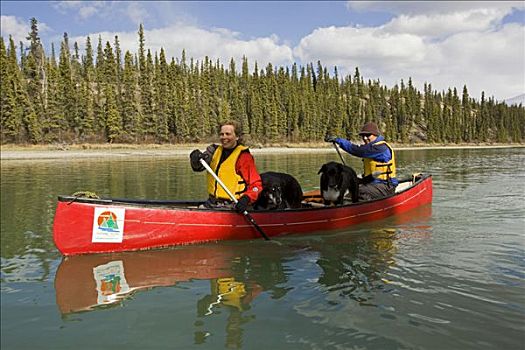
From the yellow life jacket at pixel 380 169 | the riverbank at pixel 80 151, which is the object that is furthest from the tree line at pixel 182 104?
the yellow life jacket at pixel 380 169

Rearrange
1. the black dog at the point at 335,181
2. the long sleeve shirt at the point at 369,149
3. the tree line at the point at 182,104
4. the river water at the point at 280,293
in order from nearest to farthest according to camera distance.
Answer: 1. the river water at the point at 280,293
2. the black dog at the point at 335,181
3. the long sleeve shirt at the point at 369,149
4. the tree line at the point at 182,104

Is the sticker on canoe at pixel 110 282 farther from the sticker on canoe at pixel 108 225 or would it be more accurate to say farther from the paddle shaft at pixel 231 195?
the paddle shaft at pixel 231 195

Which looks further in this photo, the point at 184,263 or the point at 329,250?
the point at 329,250

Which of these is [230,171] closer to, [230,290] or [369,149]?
[230,290]

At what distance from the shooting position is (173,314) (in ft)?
17.6

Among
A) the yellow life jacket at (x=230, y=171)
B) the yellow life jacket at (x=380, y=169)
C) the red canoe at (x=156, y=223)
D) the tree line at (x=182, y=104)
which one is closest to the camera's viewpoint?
the red canoe at (x=156, y=223)

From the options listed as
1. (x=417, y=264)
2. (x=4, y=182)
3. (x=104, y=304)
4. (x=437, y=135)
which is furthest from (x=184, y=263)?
(x=437, y=135)

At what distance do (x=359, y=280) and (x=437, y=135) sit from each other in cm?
12008

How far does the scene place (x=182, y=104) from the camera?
245ft

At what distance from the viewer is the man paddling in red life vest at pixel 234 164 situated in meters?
8.37

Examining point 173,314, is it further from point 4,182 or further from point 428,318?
point 4,182

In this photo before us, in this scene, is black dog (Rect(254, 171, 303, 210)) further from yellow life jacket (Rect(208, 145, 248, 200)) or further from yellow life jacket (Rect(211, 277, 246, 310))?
yellow life jacket (Rect(211, 277, 246, 310))

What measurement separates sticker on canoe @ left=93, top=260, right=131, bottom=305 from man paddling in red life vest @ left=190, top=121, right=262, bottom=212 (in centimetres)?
232

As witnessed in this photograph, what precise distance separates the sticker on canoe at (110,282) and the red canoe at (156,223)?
1.93 feet
